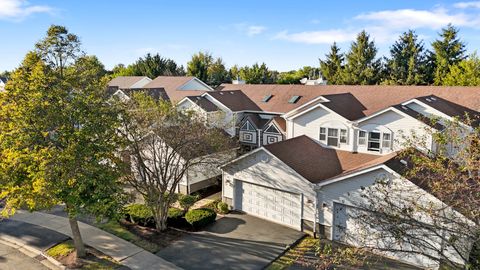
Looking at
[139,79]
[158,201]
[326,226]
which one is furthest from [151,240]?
[139,79]

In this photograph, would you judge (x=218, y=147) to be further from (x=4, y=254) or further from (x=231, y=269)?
(x=4, y=254)

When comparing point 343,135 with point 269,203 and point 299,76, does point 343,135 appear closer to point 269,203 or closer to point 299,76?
point 269,203

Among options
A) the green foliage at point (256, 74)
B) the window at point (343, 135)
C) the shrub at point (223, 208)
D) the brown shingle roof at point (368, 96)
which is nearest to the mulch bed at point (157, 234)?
the shrub at point (223, 208)

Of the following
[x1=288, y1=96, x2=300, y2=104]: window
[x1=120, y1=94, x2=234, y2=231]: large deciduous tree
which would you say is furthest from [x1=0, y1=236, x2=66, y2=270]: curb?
[x1=288, y1=96, x2=300, y2=104]: window

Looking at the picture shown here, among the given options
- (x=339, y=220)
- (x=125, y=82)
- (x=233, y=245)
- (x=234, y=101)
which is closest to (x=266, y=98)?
(x=234, y=101)

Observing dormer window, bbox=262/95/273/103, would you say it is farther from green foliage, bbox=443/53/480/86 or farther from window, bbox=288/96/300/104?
green foliage, bbox=443/53/480/86

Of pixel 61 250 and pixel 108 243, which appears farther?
pixel 108 243

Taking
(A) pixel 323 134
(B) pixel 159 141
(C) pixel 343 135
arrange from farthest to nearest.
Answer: (A) pixel 323 134, (C) pixel 343 135, (B) pixel 159 141
